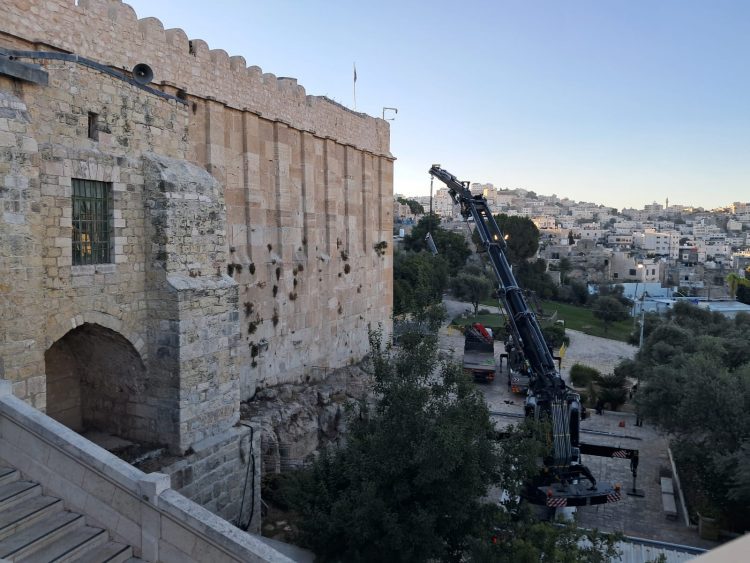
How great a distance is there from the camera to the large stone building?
7242mm

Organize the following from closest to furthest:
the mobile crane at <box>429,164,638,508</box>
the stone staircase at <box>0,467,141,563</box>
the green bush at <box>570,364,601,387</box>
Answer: the stone staircase at <box>0,467,141,563</box> → the mobile crane at <box>429,164,638,508</box> → the green bush at <box>570,364,601,387</box>

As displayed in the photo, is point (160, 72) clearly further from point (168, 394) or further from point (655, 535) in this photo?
point (655, 535)

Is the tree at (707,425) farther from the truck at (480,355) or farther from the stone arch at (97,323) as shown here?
the stone arch at (97,323)

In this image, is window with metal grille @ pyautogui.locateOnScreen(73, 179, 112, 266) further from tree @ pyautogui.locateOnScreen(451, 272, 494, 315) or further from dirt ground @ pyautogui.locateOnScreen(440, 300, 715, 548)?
tree @ pyautogui.locateOnScreen(451, 272, 494, 315)

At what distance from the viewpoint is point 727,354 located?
20.2 metres

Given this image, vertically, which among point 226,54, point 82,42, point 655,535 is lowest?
point 655,535

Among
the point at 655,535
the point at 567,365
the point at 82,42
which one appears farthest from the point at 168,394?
the point at 567,365

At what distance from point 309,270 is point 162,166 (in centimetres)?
734

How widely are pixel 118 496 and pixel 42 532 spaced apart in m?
0.73

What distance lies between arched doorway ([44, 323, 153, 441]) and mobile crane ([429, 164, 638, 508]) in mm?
7483

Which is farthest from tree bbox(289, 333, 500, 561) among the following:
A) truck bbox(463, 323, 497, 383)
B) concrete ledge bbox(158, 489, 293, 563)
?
truck bbox(463, 323, 497, 383)

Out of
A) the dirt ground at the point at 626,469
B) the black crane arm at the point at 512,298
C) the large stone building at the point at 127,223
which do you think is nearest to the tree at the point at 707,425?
the dirt ground at the point at 626,469

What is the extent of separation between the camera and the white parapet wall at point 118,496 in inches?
228

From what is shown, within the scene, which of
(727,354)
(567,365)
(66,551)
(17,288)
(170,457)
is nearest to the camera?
(66,551)
